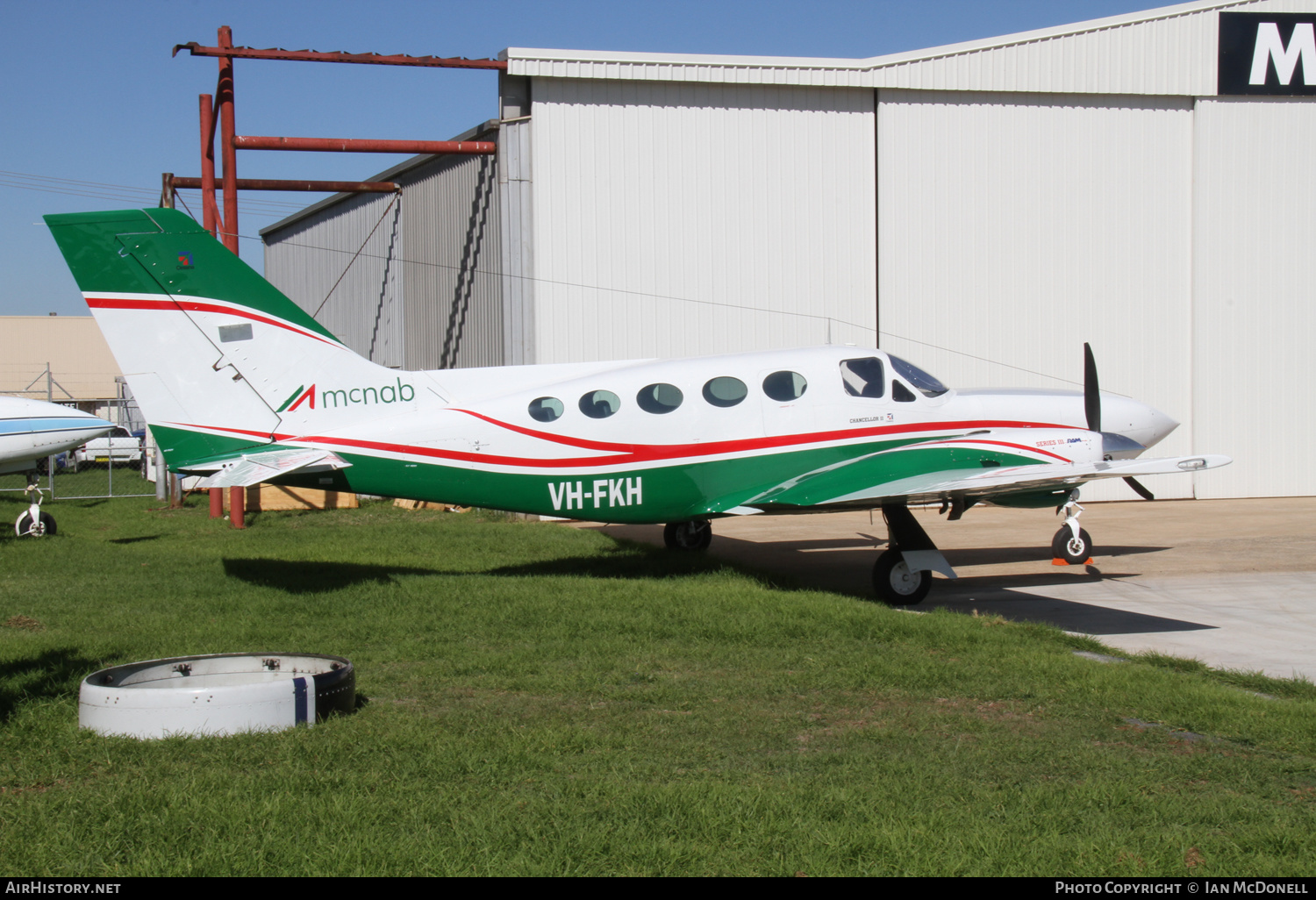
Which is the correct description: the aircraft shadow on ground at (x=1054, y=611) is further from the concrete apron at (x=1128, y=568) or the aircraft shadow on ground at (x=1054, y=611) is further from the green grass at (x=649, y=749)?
the green grass at (x=649, y=749)

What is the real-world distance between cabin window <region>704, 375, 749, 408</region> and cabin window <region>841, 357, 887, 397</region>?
1.23 m

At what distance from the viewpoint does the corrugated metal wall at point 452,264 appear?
866 inches

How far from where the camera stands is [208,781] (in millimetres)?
5039

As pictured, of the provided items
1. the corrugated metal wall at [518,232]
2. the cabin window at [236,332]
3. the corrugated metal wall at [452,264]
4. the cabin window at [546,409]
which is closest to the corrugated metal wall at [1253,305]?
the corrugated metal wall at [518,232]

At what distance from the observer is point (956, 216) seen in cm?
2267

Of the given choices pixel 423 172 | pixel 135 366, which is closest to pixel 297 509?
pixel 423 172

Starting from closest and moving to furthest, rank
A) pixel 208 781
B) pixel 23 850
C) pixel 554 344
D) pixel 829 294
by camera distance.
A: pixel 23 850 < pixel 208 781 < pixel 554 344 < pixel 829 294

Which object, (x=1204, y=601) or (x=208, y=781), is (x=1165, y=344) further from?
(x=208, y=781)

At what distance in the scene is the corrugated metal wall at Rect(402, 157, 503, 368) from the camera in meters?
22.0

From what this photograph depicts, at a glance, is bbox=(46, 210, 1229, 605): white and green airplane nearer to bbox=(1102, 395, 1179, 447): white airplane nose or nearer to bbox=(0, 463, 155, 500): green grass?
bbox=(1102, 395, 1179, 447): white airplane nose

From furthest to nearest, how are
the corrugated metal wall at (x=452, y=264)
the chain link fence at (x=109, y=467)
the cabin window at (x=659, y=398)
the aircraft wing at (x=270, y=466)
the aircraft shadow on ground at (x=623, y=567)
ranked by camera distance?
the chain link fence at (x=109, y=467) → the corrugated metal wall at (x=452, y=264) → the aircraft shadow on ground at (x=623, y=567) → the cabin window at (x=659, y=398) → the aircraft wing at (x=270, y=466)

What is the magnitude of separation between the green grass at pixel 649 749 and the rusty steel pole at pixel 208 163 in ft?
34.9

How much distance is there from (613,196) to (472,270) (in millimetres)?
3993

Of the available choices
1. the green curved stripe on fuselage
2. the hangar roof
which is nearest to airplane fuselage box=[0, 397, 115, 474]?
the green curved stripe on fuselage
